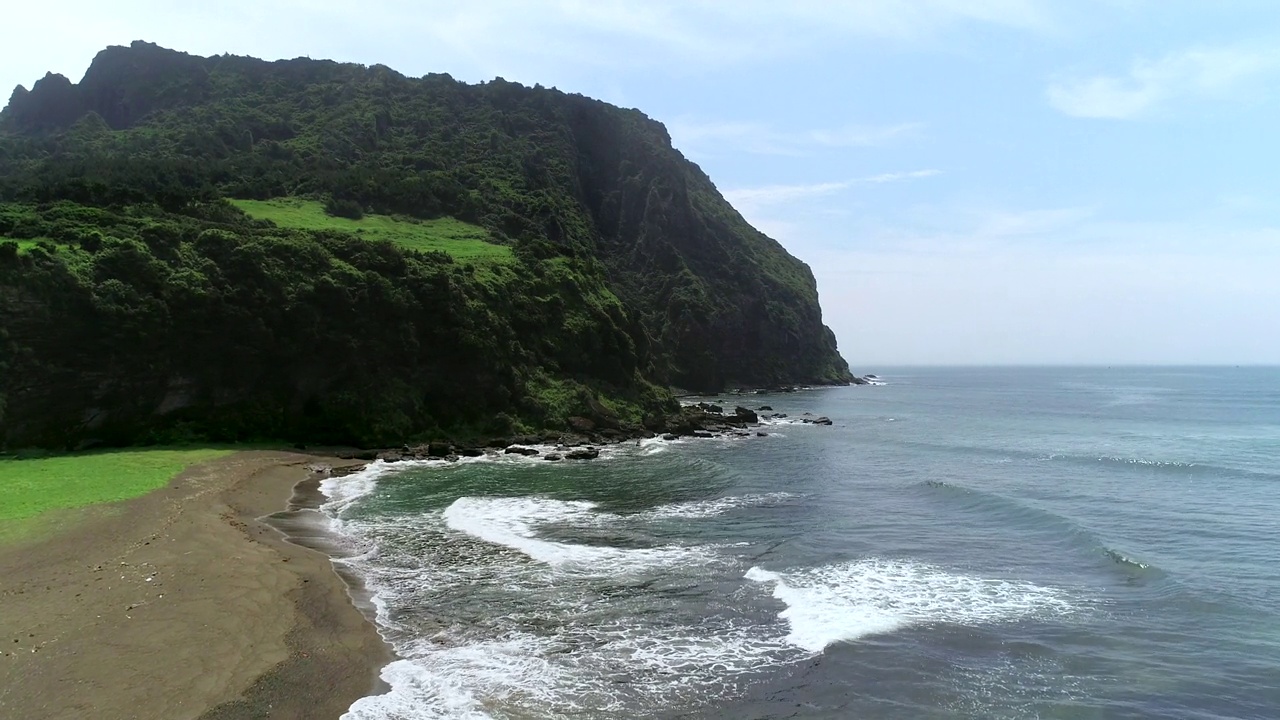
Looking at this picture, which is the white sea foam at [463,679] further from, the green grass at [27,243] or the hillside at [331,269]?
the green grass at [27,243]

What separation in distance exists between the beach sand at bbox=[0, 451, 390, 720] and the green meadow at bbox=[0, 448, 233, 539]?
1.60 m

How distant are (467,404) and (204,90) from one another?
102 m

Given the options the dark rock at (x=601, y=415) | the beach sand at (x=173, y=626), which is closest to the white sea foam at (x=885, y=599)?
the beach sand at (x=173, y=626)

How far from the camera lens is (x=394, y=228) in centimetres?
7619

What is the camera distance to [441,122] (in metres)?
135

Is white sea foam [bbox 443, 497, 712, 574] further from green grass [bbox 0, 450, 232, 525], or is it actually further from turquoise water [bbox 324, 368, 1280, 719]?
green grass [bbox 0, 450, 232, 525]

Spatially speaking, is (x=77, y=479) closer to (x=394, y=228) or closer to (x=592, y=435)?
(x=592, y=435)

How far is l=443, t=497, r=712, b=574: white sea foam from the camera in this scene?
77.0 feet

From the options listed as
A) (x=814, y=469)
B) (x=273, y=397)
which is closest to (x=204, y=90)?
(x=273, y=397)

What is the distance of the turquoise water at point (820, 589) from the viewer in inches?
563

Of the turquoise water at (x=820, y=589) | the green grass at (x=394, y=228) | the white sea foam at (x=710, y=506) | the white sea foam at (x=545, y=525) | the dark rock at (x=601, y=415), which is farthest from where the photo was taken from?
the green grass at (x=394, y=228)

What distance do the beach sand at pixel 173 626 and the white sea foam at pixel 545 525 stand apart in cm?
650

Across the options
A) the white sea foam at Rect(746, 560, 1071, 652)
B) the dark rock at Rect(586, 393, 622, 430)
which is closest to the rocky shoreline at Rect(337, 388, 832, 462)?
the dark rock at Rect(586, 393, 622, 430)

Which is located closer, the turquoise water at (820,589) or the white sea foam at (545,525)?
the turquoise water at (820,589)
